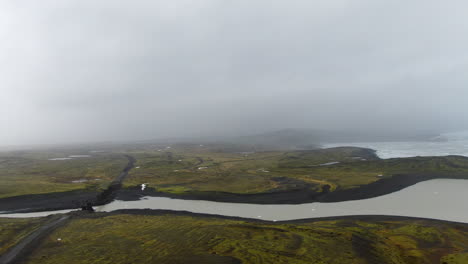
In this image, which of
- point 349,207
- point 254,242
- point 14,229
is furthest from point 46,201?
point 349,207

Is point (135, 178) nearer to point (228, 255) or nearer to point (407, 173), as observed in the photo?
point (228, 255)

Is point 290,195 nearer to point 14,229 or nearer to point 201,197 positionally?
point 201,197

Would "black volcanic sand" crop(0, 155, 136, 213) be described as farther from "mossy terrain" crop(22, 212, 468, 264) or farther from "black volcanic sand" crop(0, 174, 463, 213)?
"mossy terrain" crop(22, 212, 468, 264)

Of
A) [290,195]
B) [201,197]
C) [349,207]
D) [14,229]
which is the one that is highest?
[14,229]

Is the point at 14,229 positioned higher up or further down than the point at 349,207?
higher up

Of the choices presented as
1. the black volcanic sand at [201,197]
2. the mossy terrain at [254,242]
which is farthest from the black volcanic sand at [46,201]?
the mossy terrain at [254,242]

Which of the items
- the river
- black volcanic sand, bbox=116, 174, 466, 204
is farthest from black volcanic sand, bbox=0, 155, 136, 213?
black volcanic sand, bbox=116, 174, 466, 204
